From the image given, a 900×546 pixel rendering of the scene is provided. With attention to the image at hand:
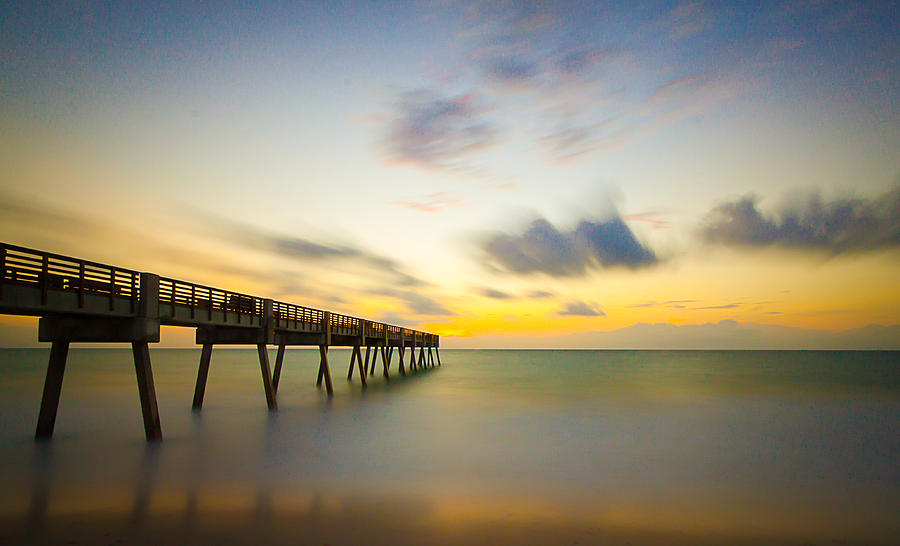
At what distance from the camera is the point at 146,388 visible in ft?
51.0

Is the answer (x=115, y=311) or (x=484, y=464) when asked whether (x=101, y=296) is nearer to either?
(x=115, y=311)

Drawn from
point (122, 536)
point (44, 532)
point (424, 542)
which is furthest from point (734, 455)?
point (44, 532)

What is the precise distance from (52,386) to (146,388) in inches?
111

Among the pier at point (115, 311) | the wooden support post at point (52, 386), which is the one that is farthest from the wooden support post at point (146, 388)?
the wooden support post at point (52, 386)

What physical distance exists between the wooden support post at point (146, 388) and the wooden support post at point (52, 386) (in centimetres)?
186

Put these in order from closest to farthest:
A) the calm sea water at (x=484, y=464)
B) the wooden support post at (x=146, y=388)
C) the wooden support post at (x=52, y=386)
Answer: the calm sea water at (x=484, y=464)
the wooden support post at (x=52, y=386)
the wooden support post at (x=146, y=388)

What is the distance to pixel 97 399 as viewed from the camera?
31.2m

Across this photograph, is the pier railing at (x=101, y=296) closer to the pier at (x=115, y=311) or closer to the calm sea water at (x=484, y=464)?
the pier at (x=115, y=311)

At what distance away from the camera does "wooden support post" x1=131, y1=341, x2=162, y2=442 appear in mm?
15398

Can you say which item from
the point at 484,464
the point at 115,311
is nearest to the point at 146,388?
the point at 115,311

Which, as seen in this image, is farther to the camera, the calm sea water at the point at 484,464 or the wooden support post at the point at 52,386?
the wooden support post at the point at 52,386

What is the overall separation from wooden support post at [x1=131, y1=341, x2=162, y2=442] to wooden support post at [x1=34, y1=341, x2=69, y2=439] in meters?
1.86

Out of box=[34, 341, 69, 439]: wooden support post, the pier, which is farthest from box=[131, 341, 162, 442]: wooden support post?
box=[34, 341, 69, 439]: wooden support post

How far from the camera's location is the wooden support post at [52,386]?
1527cm
